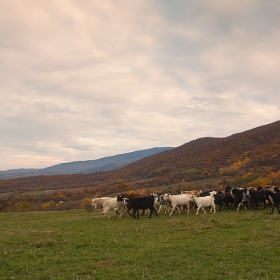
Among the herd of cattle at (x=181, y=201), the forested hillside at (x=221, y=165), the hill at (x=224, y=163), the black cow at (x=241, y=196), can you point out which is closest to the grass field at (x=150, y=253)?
the herd of cattle at (x=181, y=201)

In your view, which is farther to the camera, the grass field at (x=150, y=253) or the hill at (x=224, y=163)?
the hill at (x=224, y=163)

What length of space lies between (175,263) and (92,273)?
283cm

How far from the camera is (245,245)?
11.3 m

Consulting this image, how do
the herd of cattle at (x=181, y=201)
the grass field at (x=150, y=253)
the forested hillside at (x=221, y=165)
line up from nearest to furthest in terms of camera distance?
the grass field at (x=150, y=253)
the herd of cattle at (x=181, y=201)
the forested hillside at (x=221, y=165)

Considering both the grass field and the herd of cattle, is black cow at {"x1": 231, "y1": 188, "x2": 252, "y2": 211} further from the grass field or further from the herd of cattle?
the grass field

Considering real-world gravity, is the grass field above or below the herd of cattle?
below

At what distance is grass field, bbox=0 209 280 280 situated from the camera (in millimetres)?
8875

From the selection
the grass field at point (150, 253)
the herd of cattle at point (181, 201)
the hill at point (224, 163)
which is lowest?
the grass field at point (150, 253)

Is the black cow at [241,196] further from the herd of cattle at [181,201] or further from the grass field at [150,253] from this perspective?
the grass field at [150,253]

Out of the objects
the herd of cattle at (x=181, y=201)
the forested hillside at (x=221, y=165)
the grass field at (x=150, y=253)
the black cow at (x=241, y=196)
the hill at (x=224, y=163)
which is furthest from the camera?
the hill at (x=224, y=163)

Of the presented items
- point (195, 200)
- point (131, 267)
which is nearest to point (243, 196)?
point (195, 200)

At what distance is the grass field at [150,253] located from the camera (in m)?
8.88

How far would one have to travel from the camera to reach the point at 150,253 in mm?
10820

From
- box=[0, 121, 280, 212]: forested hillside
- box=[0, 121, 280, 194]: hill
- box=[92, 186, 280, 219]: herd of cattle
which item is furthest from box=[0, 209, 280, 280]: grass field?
box=[0, 121, 280, 194]: hill
